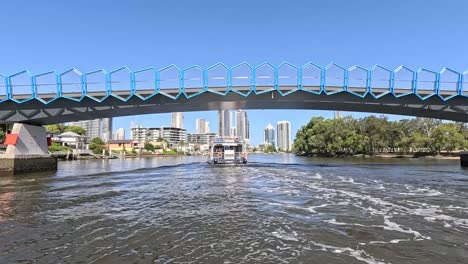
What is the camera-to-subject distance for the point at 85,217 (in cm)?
1370

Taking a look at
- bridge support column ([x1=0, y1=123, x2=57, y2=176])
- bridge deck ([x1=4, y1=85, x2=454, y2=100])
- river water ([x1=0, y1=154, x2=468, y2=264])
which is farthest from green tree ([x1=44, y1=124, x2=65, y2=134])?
river water ([x1=0, y1=154, x2=468, y2=264])

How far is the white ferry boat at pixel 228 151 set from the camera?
58.8 metres

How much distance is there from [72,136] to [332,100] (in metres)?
136

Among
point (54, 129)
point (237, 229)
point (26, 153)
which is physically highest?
point (54, 129)

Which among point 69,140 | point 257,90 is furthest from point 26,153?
point 69,140

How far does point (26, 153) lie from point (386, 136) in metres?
111

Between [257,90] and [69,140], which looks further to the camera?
[69,140]

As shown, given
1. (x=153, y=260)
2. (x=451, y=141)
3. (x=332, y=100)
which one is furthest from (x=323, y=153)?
(x=153, y=260)

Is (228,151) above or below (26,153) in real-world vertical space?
below

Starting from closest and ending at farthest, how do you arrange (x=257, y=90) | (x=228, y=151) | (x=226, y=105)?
(x=257, y=90), (x=226, y=105), (x=228, y=151)

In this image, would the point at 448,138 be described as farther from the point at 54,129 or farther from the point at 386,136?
the point at 54,129

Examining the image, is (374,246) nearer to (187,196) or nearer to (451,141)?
(187,196)

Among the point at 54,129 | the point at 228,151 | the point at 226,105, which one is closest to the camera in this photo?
the point at 226,105

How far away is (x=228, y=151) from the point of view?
196ft
